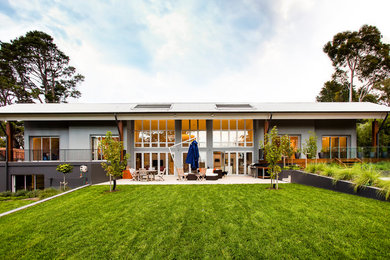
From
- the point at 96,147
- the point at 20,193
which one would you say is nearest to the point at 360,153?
the point at 96,147

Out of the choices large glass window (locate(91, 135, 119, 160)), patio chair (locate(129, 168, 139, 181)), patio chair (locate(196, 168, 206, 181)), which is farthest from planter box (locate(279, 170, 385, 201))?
large glass window (locate(91, 135, 119, 160))

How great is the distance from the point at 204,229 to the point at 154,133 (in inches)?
488

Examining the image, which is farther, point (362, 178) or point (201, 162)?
point (201, 162)

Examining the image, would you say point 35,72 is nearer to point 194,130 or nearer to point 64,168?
point 64,168

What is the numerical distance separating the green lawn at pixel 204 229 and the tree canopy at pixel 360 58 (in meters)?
28.3

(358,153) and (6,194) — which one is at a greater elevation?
(358,153)

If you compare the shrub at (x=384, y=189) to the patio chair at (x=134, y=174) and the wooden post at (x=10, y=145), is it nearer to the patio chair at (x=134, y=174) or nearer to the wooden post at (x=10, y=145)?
the patio chair at (x=134, y=174)

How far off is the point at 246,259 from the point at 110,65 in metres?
26.4

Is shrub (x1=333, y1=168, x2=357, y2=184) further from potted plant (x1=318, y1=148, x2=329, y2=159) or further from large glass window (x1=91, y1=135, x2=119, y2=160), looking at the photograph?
large glass window (x1=91, y1=135, x2=119, y2=160)

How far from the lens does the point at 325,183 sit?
8562mm

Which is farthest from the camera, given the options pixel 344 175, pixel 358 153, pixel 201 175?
pixel 358 153

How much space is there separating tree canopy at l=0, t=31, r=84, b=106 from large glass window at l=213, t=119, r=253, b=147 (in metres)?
22.7

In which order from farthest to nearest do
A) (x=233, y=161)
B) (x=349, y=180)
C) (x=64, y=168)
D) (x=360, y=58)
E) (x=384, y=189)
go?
(x=360, y=58), (x=233, y=161), (x=64, y=168), (x=349, y=180), (x=384, y=189)

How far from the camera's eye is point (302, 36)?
21188mm
